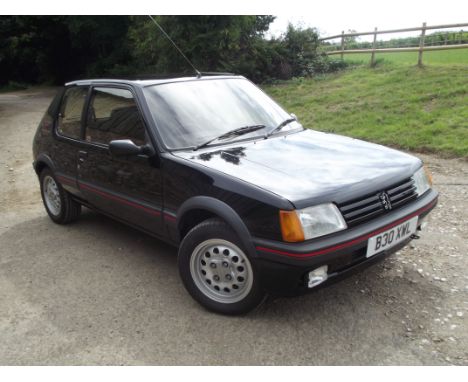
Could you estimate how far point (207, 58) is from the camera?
14.2 metres

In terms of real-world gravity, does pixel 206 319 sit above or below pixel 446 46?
below

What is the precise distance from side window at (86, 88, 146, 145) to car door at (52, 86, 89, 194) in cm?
19

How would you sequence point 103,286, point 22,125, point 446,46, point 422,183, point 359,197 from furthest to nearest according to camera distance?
point 22,125 < point 446,46 < point 103,286 < point 422,183 < point 359,197

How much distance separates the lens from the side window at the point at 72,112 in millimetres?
4441

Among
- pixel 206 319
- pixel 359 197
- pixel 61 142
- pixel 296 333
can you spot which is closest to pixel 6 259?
pixel 61 142

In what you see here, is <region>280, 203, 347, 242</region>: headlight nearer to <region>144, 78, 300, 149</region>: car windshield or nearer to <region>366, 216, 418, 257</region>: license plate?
<region>366, 216, 418, 257</region>: license plate

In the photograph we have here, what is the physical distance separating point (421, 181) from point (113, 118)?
2613mm

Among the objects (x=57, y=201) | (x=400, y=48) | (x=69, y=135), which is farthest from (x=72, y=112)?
(x=400, y=48)

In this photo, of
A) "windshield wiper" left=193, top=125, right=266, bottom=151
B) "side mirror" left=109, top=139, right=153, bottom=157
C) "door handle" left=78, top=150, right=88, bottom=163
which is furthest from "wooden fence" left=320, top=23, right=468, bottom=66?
"side mirror" left=109, top=139, right=153, bottom=157

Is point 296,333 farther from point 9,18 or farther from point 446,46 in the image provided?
point 9,18

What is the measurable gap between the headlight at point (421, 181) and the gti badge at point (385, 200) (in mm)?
457

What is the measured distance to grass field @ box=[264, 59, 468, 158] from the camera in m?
7.56

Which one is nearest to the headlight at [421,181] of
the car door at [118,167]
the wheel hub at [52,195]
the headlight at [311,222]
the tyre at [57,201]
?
the headlight at [311,222]

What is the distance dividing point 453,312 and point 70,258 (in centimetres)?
324
